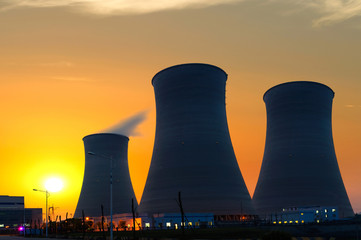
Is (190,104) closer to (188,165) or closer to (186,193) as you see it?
(188,165)

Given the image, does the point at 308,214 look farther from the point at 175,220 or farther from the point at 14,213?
the point at 14,213

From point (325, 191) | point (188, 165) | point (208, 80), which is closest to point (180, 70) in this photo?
point (208, 80)

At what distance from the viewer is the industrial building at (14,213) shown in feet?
418

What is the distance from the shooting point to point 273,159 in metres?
61.3

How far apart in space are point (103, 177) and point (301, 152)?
3151 centimetres

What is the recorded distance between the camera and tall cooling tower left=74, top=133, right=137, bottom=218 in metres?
70.8

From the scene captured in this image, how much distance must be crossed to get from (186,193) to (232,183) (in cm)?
552

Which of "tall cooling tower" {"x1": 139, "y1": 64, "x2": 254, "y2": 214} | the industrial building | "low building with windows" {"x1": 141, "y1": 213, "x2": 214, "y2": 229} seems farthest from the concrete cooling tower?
the industrial building

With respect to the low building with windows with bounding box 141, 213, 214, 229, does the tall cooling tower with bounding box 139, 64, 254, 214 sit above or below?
above

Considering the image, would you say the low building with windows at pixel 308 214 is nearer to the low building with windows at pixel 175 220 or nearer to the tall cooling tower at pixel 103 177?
the low building with windows at pixel 175 220

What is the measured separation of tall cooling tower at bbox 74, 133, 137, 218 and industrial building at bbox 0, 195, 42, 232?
59.6 m

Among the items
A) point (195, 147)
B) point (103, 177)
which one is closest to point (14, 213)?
point (103, 177)

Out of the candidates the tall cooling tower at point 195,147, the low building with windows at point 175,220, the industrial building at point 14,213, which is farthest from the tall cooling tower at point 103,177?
the industrial building at point 14,213

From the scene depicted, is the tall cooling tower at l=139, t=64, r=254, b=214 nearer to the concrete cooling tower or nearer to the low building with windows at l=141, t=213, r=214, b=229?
the low building with windows at l=141, t=213, r=214, b=229
